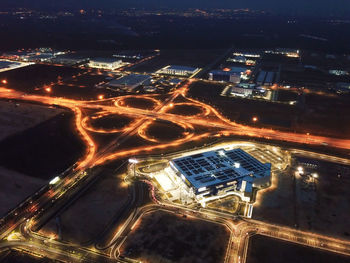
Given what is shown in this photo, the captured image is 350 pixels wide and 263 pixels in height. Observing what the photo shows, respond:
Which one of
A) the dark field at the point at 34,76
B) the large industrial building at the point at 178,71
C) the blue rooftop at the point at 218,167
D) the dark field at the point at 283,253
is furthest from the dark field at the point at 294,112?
the dark field at the point at 34,76

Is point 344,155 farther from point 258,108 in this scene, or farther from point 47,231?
point 47,231

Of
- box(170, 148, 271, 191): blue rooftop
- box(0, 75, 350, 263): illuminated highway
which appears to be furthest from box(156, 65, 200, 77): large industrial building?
box(170, 148, 271, 191): blue rooftop

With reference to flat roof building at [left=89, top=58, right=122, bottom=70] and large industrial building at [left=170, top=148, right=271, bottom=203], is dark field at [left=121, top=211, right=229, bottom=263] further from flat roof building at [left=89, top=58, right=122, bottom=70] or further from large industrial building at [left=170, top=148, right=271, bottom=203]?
flat roof building at [left=89, top=58, right=122, bottom=70]

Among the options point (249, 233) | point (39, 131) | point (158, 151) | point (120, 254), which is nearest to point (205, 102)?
point (158, 151)

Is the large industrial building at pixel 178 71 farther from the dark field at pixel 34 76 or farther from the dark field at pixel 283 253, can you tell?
the dark field at pixel 283 253

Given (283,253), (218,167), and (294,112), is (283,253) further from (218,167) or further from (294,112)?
(294,112)

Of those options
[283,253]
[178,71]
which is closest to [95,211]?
[283,253]
